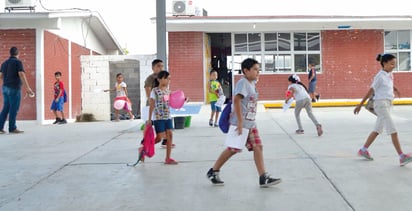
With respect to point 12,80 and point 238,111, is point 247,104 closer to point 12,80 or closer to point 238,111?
point 238,111

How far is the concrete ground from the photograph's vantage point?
163 inches

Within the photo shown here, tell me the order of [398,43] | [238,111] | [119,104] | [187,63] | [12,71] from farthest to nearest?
1. [398,43]
2. [187,63]
3. [119,104]
4. [12,71]
5. [238,111]

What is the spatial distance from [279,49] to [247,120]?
14011 mm

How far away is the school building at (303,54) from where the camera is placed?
17672 mm

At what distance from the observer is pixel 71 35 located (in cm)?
1548

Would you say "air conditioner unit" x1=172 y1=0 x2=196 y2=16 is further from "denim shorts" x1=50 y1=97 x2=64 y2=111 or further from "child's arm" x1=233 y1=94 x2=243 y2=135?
"child's arm" x1=233 y1=94 x2=243 y2=135

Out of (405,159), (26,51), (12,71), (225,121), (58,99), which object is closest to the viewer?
(225,121)

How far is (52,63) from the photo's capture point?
13.5 m

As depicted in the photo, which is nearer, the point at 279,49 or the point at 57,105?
the point at 57,105

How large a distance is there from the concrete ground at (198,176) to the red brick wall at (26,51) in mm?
4193

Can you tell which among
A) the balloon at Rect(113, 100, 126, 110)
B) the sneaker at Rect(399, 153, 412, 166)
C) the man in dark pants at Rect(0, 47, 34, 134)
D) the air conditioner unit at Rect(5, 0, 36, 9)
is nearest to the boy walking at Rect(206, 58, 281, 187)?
the sneaker at Rect(399, 153, 412, 166)

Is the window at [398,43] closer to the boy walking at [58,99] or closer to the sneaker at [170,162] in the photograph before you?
the boy walking at [58,99]

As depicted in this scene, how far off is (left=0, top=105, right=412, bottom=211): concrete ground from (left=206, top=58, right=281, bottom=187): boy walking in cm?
12

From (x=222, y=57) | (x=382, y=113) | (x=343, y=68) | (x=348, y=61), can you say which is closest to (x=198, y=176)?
(x=382, y=113)
